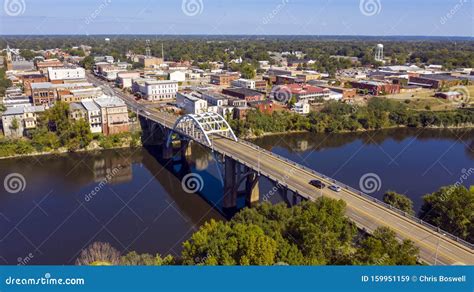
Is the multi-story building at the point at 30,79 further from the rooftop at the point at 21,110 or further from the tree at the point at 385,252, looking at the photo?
the tree at the point at 385,252

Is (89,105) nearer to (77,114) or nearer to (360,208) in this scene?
(77,114)

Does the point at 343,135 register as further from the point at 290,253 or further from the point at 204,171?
the point at 290,253

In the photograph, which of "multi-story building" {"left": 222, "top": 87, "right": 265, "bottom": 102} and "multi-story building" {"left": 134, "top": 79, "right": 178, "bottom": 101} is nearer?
"multi-story building" {"left": 222, "top": 87, "right": 265, "bottom": 102}

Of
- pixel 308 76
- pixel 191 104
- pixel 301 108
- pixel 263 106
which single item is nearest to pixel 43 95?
pixel 191 104

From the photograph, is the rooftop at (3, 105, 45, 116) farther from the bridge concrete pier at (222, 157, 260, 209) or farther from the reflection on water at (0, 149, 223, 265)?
the bridge concrete pier at (222, 157, 260, 209)

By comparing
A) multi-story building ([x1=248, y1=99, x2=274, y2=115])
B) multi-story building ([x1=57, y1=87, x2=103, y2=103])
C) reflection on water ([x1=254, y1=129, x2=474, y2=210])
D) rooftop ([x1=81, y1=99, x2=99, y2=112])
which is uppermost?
multi-story building ([x1=57, y1=87, x2=103, y2=103])

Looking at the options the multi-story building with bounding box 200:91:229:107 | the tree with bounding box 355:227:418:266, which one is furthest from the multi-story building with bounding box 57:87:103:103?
the tree with bounding box 355:227:418:266

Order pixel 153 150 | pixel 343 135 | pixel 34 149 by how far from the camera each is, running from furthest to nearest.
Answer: pixel 343 135
pixel 153 150
pixel 34 149

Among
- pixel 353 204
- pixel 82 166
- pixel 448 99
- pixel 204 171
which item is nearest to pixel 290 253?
pixel 353 204

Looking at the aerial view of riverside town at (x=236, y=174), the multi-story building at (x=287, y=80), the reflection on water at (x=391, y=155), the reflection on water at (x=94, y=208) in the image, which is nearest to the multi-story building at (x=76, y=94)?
the aerial view of riverside town at (x=236, y=174)
